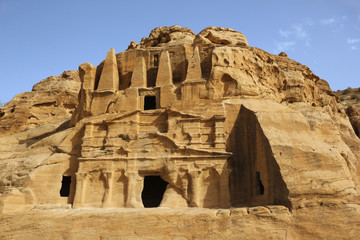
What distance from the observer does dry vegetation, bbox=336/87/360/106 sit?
38234mm

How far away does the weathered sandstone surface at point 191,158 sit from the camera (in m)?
11.5

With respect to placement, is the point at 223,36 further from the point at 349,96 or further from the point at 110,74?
the point at 349,96

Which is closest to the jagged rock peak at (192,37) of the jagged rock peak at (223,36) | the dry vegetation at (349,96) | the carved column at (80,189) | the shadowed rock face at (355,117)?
the jagged rock peak at (223,36)

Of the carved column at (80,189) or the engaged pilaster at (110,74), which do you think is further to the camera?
the engaged pilaster at (110,74)

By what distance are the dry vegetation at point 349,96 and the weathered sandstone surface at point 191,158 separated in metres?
16.4

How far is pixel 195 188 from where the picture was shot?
1489 cm

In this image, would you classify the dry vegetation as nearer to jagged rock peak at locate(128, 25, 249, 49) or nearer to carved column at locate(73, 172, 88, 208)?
jagged rock peak at locate(128, 25, 249, 49)

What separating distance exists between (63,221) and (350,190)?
1117 centimetres

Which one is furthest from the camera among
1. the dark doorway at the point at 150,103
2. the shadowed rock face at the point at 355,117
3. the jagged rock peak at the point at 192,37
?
the shadowed rock face at the point at 355,117

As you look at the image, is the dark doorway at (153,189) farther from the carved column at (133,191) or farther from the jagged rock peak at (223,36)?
the jagged rock peak at (223,36)

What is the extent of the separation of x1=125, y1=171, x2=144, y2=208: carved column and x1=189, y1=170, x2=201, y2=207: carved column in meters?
2.48

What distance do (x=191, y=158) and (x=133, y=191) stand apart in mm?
3264

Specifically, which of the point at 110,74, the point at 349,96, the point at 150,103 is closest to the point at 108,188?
the point at 150,103

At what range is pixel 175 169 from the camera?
50.3ft
